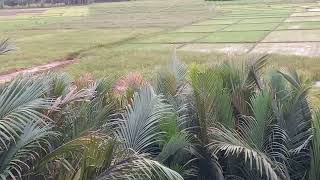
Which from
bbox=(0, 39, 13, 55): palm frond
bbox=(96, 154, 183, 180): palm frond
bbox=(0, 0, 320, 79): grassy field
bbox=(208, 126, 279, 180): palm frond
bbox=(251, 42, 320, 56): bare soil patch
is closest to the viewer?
bbox=(96, 154, 183, 180): palm frond

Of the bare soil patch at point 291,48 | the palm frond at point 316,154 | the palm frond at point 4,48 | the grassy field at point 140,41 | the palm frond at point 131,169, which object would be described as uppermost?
the palm frond at point 4,48

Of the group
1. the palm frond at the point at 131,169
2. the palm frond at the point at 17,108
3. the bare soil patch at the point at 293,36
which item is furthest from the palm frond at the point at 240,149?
the bare soil patch at the point at 293,36

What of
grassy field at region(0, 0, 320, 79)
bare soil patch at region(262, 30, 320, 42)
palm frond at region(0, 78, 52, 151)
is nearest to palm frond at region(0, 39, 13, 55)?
palm frond at region(0, 78, 52, 151)

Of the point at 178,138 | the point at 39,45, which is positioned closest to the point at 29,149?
the point at 178,138

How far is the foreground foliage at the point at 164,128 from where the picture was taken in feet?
9.86

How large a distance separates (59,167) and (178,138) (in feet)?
2.89

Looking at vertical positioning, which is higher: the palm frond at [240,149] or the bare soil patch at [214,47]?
the palm frond at [240,149]

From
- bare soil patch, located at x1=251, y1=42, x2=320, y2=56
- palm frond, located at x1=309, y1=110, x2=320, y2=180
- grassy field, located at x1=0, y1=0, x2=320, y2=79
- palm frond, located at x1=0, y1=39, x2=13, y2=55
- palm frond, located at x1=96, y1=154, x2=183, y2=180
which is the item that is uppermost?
palm frond, located at x1=0, y1=39, x2=13, y2=55

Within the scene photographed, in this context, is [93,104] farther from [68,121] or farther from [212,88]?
[212,88]

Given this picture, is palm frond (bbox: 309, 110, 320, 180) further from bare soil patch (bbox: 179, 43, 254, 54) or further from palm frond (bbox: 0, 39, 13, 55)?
bare soil patch (bbox: 179, 43, 254, 54)

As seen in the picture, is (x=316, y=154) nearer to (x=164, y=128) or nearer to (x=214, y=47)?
(x=164, y=128)

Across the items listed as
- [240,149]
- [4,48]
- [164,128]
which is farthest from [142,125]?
[4,48]

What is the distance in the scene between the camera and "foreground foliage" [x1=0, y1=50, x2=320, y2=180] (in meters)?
3.00

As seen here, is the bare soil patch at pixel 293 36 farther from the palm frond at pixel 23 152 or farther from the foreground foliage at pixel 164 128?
the palm frond at pixel 23 152
